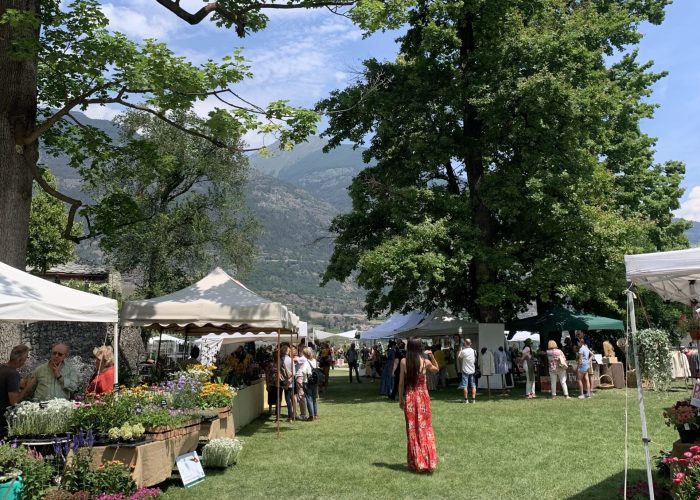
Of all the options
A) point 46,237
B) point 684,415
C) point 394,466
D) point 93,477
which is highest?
point 46,237

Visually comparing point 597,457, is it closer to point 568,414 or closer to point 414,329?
point 568,414

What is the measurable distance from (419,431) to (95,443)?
13.3 feet

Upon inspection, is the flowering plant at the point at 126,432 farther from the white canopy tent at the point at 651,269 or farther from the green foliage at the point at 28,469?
the white canopy tent at the point at 651,269

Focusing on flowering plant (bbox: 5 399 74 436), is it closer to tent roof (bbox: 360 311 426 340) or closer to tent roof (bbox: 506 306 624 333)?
tent roof (bbox: 506 306 624 333)

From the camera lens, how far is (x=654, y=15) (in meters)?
25.5

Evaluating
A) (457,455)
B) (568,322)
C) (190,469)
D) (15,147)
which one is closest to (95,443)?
(190,469)

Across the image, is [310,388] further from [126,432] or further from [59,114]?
[59,114]

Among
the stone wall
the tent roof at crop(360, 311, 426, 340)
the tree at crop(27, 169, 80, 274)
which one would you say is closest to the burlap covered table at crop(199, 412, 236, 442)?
the stone wall

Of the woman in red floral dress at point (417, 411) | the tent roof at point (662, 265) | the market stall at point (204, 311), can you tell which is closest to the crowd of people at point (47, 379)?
the market stall at point (204, 311)

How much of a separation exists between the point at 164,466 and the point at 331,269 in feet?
48.9

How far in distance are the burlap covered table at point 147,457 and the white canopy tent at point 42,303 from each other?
174 centimetres

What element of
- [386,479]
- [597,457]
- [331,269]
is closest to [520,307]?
[331,269]

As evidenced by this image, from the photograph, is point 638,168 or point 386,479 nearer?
point 386,479

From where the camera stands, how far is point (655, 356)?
5.86 meters
